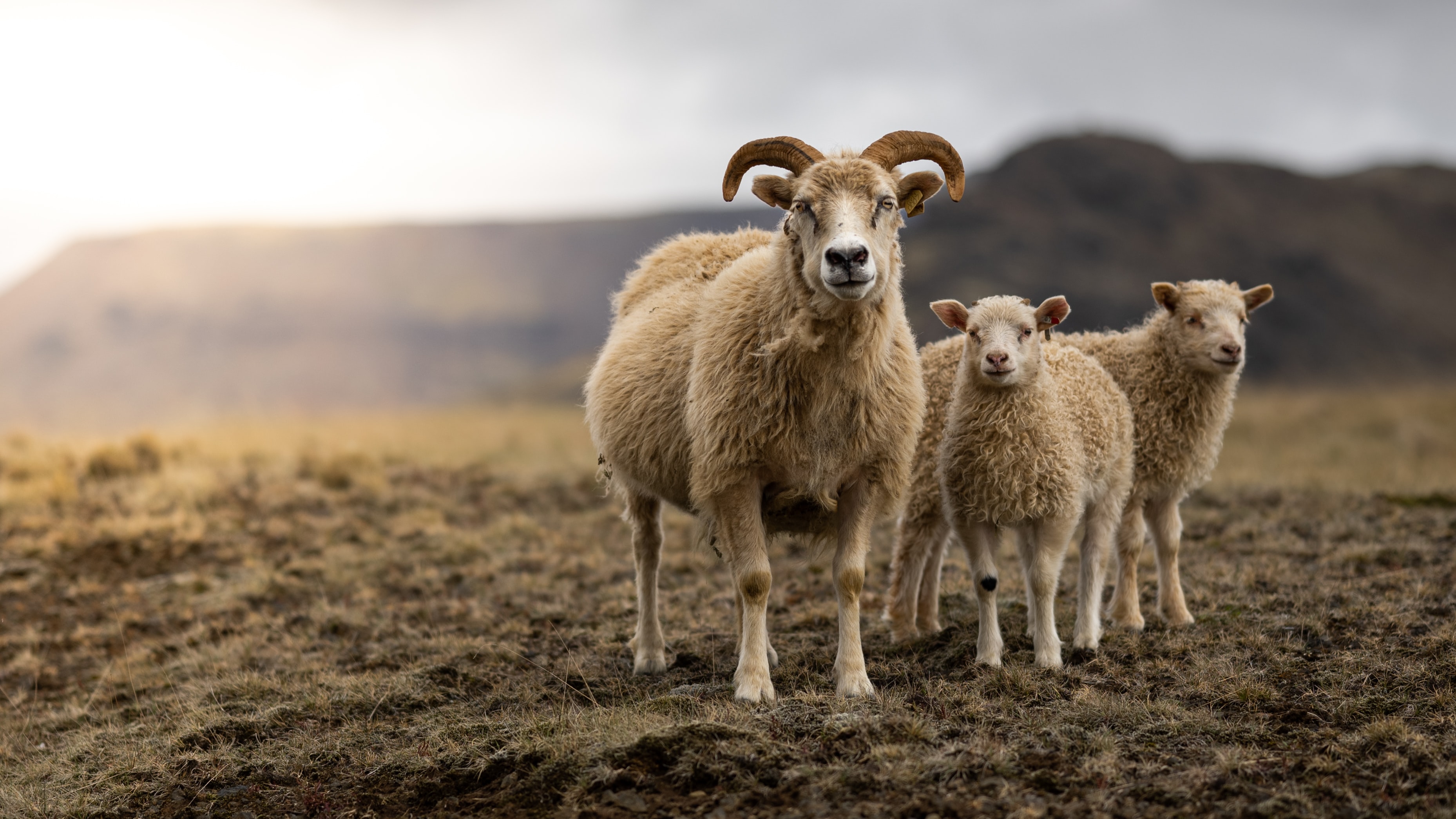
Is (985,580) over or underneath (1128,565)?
over

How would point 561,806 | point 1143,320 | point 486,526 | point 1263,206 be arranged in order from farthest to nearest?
point 1263,206, point 486,526, point 1143,320, point 561,806

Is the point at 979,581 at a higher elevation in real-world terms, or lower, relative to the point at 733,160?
lower

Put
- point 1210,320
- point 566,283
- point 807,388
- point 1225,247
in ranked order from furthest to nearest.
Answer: point 566,283 < point 1225,247 < point 1210,320 < point 807,388

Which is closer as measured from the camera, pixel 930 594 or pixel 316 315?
pixel 930 594

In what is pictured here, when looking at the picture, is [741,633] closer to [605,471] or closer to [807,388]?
[605,471]

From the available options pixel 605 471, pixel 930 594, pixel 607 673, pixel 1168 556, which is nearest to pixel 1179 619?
pixel 1168 556

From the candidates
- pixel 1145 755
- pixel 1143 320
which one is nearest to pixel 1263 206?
pixel 1143 320

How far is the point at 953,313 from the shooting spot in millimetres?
7324

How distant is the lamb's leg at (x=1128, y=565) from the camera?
7.84m

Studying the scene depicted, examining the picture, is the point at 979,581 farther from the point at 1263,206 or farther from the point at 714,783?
the point at 1263,206

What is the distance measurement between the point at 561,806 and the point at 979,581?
3306 millimetres

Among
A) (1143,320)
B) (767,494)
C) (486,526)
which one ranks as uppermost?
(1143,320)

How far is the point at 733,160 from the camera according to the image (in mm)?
6773

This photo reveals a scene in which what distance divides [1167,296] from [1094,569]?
2.47m
